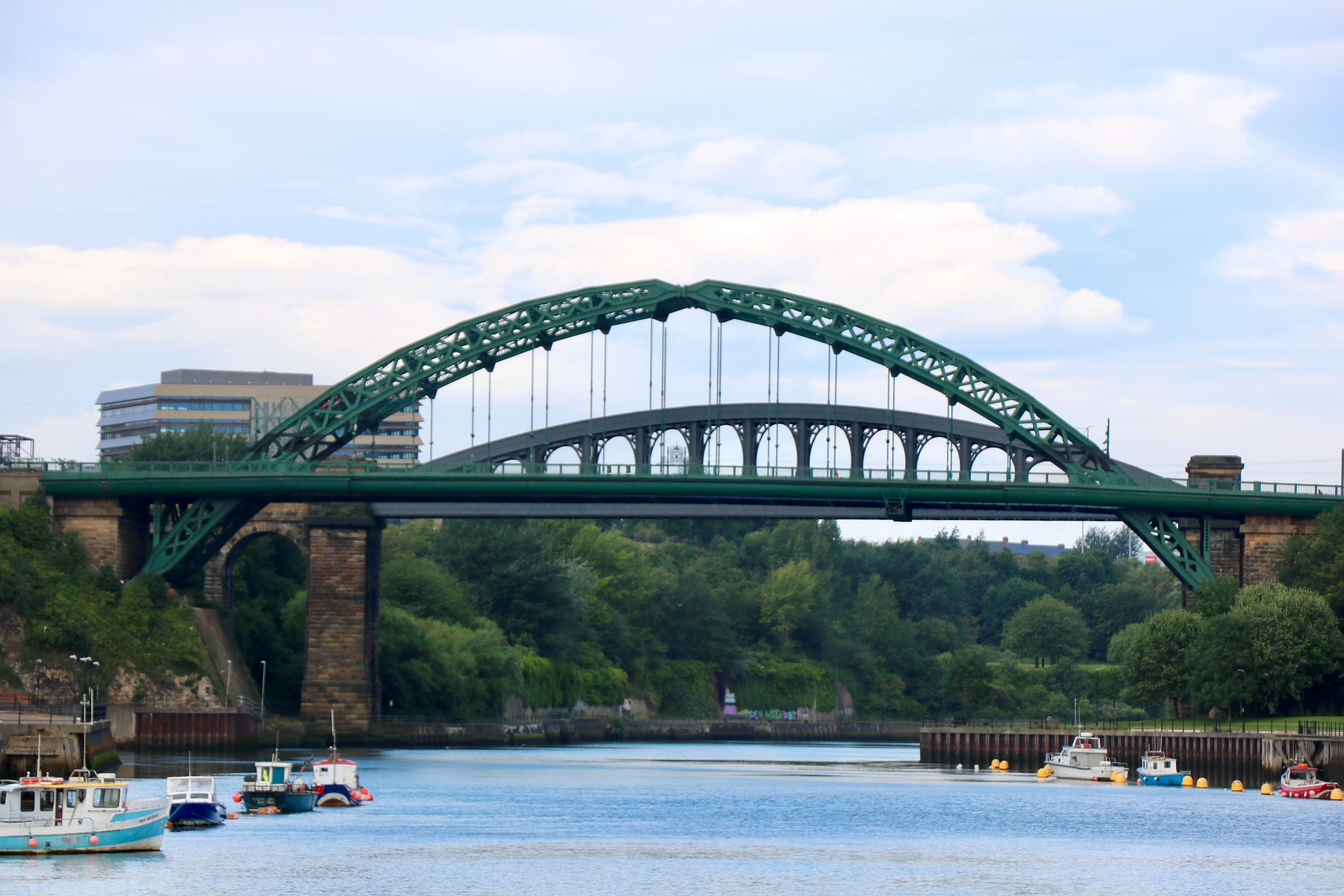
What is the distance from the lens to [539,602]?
137m

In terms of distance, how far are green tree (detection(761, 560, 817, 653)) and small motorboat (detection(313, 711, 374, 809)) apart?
113295 mm

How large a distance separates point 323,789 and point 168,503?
30.0 m

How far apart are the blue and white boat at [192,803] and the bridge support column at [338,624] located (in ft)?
113

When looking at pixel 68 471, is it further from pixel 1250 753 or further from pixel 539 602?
pixel 1250 753

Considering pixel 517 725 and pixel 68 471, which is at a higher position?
pixel 68 471

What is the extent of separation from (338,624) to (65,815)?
46.4 metres

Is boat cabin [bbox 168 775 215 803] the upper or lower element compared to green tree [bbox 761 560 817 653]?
lower

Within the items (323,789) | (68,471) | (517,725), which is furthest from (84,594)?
(517,725)

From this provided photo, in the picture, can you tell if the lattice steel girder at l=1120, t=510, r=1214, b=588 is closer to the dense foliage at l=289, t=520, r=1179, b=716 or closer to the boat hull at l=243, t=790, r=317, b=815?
the dense foliage at l=289, t=520, r=1179, b=716

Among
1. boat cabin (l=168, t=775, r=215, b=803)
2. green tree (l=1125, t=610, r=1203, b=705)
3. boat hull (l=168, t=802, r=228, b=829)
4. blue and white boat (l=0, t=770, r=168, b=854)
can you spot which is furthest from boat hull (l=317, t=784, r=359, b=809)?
green tree (l=1125, t=610, r=1203, b=705)

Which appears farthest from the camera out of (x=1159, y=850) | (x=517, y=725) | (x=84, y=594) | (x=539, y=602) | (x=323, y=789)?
(x=539, y=602)

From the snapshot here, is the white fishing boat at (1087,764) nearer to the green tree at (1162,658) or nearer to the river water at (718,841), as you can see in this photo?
the river water at (718,841)

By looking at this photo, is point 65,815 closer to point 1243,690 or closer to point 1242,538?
point 1243,690

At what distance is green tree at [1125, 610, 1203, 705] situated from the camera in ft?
306
